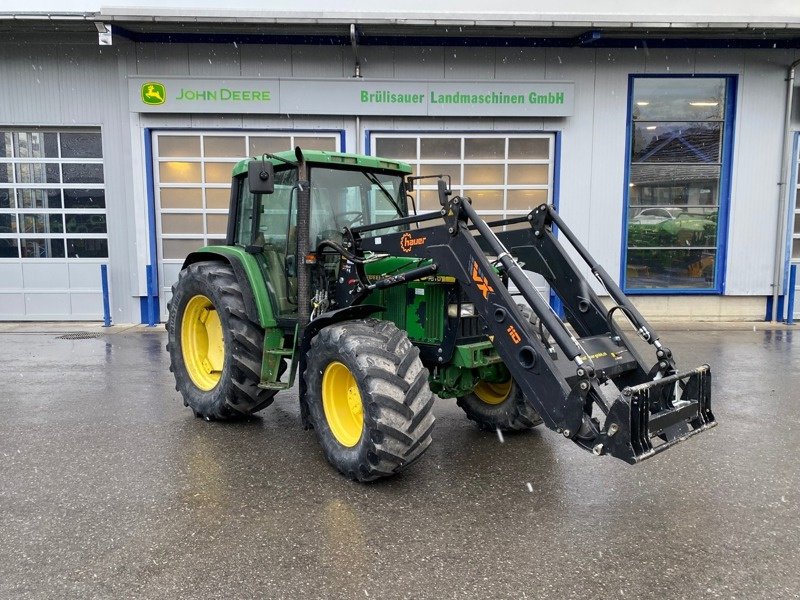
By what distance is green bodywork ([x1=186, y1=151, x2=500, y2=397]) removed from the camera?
4.45 m

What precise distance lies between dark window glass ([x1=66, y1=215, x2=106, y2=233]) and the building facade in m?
0.06

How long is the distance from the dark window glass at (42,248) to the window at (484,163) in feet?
20.6

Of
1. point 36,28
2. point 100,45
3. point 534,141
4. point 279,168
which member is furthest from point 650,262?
point 36,28

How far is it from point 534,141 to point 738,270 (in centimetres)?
464

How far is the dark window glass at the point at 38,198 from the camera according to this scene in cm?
1136

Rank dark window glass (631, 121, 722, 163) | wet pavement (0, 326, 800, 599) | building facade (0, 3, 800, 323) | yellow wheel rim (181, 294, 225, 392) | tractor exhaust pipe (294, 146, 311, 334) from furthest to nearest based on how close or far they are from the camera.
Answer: dark window glass (631, 121, 722, 163), building facade (0, 3, 800, 323), yellow wheel rim (181, 294, 225, 392), tractor exhaust pipe (294, 146, 311, 334), wet pavement (0, 326, 800, 599)

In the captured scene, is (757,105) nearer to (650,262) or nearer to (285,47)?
(650,262)

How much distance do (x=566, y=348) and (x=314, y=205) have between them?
2.37 metres

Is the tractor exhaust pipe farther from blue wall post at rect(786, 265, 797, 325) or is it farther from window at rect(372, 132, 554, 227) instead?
blue wall post at rect(786, 265, 797, 325)

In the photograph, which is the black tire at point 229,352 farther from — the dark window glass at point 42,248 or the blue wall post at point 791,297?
the blue wall post at point 791,297

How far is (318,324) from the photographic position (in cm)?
442

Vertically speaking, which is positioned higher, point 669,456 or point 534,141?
point 534,141

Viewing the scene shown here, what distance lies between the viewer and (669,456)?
4.68 meters

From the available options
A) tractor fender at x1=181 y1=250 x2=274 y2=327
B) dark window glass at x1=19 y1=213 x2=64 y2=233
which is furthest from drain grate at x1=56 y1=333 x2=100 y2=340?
tractor fender at x1=181 y1=250 x2=274 y2=327
